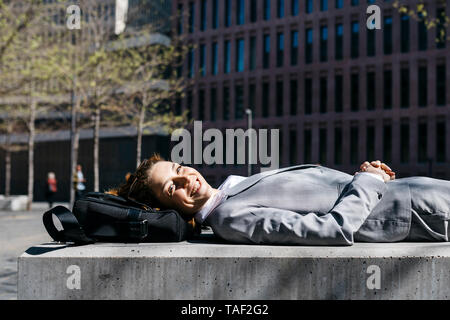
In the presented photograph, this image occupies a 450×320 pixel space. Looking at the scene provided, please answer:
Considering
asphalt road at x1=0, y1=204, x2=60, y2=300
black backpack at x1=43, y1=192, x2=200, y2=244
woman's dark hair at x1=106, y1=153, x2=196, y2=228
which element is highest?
woman's dark hair at x1=106, y1=153, x2=196, y2=228

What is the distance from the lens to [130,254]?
2477 millimetres

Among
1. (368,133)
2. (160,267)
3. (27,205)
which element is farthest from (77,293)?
(368,133)

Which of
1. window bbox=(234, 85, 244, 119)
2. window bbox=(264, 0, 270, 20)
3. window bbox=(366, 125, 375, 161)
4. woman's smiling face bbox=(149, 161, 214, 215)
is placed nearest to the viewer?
woman's smiling face bbox=(149, 161, 214, 215)

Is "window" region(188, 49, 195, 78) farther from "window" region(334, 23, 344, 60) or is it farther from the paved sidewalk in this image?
the paved sidewalk

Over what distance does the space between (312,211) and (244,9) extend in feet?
144

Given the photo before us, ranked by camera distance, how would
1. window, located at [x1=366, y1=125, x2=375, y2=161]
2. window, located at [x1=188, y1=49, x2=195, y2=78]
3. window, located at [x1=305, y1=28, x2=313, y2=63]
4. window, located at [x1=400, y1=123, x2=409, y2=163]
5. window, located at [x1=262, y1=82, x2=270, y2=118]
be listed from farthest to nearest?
1. window, located at [x1=188, y1=49, x2=195, y2=78]
2. window, located at [x1=262, y1=82, x2=270, y2=118]
3. window, located at [x1=305, y1=28, x2=313, y2=63]
4. window, located at [x1=366, y1=125, x2=375, y2=161]
5. window, located at [x1=400, y1=123, x2=409, y2=163]

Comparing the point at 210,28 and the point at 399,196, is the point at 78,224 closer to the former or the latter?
the point at 399,196

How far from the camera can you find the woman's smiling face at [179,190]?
3.04m

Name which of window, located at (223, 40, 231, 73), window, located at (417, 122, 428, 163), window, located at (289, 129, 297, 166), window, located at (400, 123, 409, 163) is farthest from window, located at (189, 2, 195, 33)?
window, located at (417, 122, 428, 163)

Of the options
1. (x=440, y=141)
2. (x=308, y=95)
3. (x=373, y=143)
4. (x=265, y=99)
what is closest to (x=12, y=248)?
(x=373, y=143)

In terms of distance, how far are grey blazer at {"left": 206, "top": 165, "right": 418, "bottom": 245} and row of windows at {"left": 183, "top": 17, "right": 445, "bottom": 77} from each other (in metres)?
36.7

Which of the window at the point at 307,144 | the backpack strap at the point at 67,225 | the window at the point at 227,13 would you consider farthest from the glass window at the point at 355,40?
the backpack strap at the point at 67,225

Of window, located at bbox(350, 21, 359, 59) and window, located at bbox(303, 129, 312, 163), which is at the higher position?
window, located at bbox(350, 21, 359, 59)

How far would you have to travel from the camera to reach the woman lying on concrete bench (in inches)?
106
